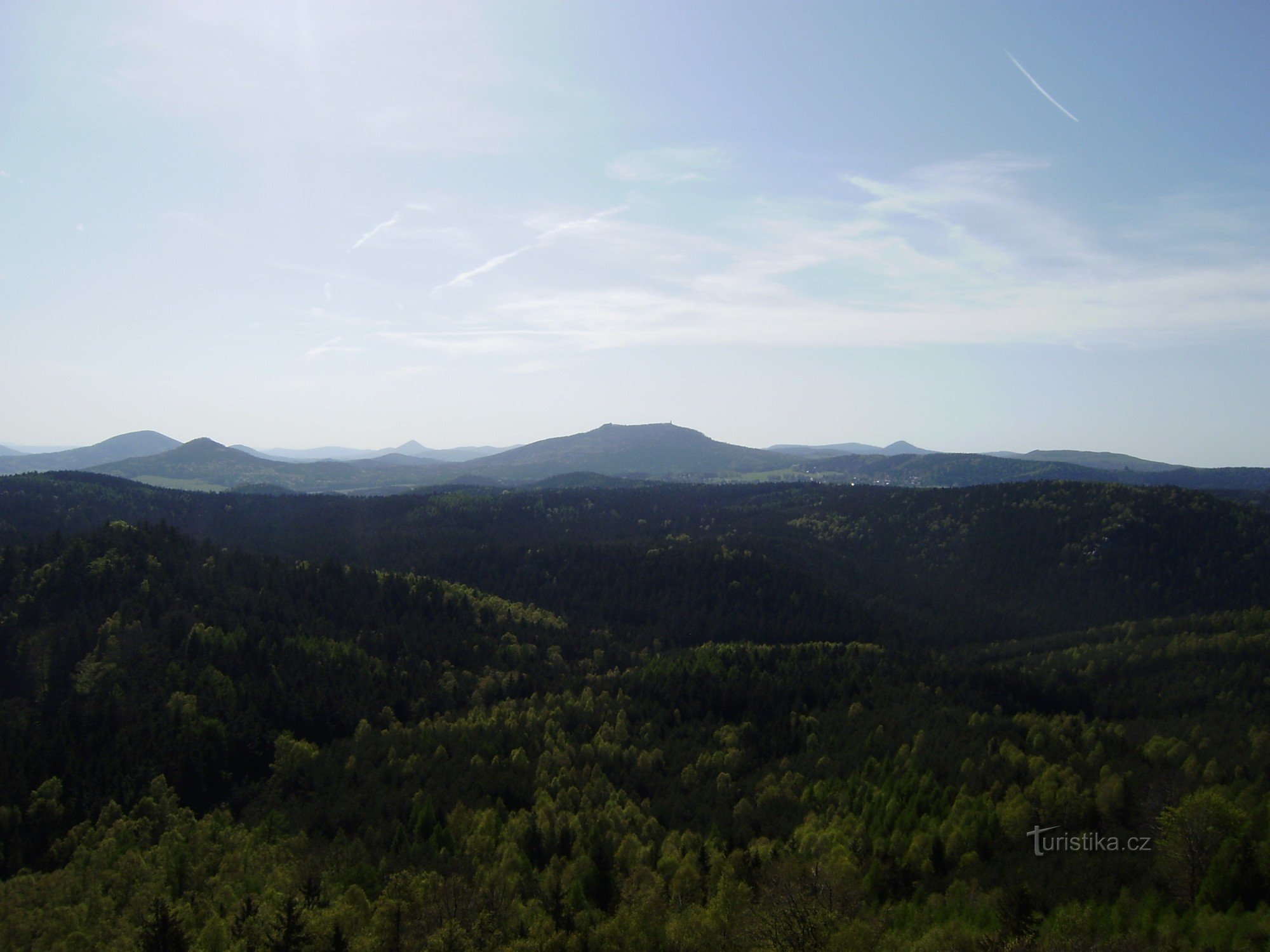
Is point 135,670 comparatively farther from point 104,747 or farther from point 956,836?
point 956,836

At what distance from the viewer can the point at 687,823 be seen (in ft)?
374

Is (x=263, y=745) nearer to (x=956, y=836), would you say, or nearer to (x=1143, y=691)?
(x=956, y=836)

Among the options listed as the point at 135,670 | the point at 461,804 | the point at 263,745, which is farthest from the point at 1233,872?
the point at 135,670

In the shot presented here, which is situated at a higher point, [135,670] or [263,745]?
[135,670]

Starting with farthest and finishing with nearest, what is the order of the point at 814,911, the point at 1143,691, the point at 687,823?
the point at 1143,691 < the point at 687,823 < the point at 814,911

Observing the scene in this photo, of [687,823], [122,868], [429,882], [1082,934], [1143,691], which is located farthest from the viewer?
[1143,691]

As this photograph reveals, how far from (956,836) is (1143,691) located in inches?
3978

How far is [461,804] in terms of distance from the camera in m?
114

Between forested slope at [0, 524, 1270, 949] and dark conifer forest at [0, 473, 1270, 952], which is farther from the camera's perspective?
forested slope at [0, 524, 1270, 949]

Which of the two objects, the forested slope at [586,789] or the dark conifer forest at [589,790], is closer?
the dark conifer forest at [589,790]

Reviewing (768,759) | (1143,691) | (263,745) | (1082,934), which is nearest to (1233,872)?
(1082,934)

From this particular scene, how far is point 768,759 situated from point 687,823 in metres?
31.6

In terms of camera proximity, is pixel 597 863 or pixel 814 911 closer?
pixel 814 911

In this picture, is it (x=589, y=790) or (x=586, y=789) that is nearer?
(x=589, y=790)
